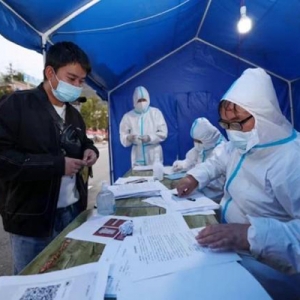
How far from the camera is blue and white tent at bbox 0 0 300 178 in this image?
2.10 meters

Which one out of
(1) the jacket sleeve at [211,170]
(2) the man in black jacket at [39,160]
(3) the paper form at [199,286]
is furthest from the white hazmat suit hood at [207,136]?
(3) the paper form at [199,286]

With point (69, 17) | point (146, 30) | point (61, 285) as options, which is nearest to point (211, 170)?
point (61, 285)

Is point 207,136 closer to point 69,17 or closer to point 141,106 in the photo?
point 69,17

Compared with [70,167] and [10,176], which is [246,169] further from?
[10,176]

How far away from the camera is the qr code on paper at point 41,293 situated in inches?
23.3

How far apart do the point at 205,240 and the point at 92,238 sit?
1.18ft

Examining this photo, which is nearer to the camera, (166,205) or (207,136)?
(166,205)

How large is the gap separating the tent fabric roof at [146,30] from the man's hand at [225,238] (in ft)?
5.36

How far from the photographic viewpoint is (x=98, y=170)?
762 cm

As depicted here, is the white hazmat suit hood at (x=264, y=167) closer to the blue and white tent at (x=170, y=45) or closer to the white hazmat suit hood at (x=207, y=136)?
the white hazmat suit hood at (x=207, y=136)

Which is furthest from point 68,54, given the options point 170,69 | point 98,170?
point 98,170

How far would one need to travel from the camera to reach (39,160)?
1.13m

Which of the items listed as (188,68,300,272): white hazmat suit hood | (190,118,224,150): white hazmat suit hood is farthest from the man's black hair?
(190,118,224,150): white hazmat suit hood

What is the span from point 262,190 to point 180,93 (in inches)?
153
